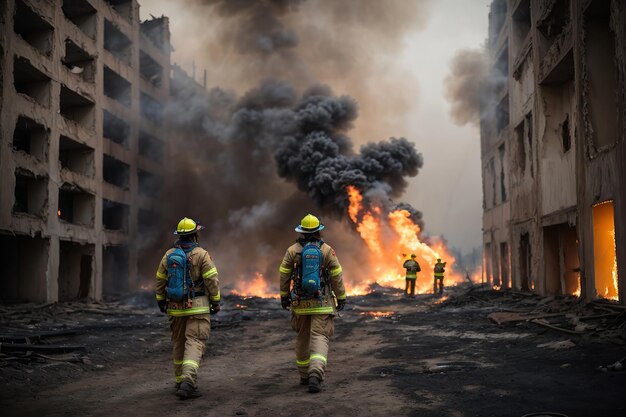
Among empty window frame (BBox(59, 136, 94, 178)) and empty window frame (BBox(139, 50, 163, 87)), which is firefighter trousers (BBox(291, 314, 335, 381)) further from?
empty window frame (BBox(139, 50, 163, 87))

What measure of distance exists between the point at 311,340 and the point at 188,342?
138 centimetres

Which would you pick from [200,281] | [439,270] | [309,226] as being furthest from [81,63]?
[309,226]

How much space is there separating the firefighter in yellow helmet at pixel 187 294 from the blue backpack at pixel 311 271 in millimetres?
1005

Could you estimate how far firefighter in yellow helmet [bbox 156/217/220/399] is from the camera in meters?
6.14

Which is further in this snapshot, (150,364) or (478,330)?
(478,330)

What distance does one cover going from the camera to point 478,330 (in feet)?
35.5

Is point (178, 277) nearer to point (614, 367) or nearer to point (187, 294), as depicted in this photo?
point (187, 294)

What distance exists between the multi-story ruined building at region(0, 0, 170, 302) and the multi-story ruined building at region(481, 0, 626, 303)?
17.4 m

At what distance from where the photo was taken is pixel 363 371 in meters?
7.20

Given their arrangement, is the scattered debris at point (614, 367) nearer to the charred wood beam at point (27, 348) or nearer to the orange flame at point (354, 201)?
the charred wood beam at point (27, 348)

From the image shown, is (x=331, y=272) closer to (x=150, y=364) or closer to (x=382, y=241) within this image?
(x=150, y=364)

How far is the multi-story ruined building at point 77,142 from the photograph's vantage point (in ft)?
66.5

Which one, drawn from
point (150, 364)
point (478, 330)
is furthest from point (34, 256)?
point (478, 330)

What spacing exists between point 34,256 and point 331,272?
1847 centimetres
